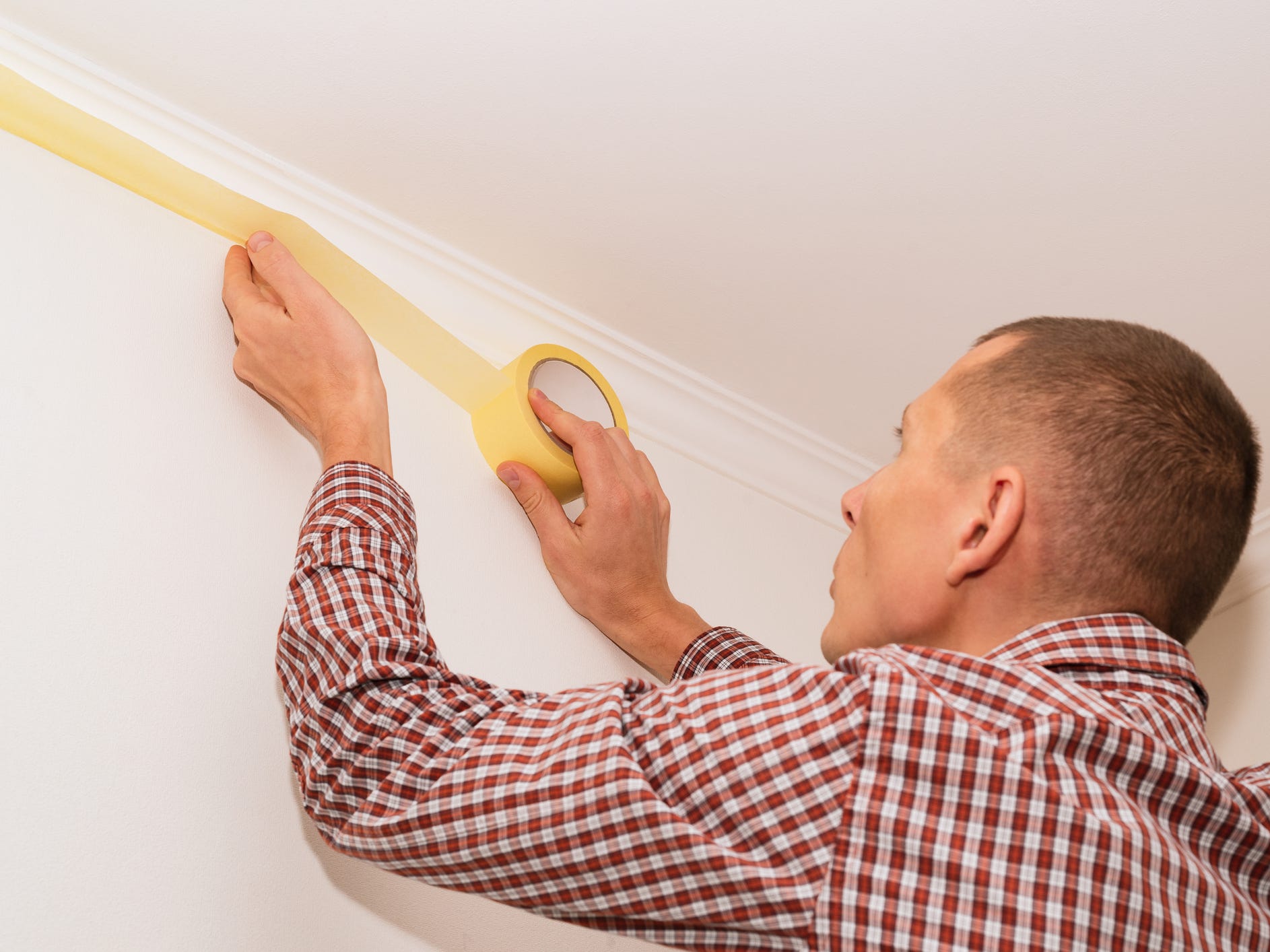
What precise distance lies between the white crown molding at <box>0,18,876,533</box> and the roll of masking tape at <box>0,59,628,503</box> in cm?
9

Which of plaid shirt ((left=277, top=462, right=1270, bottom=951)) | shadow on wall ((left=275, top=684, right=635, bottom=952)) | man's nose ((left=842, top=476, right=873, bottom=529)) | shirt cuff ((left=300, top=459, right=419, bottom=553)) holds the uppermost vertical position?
shirt cuff ((left=300, top=459, right=419, bottom=553))

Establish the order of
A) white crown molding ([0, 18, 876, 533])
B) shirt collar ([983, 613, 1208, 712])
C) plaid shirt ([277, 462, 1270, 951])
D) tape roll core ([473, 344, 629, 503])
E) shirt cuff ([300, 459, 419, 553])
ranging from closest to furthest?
plaid shirt ([277, 462, 1270, 951]) < shirt collar ([983, 613, 1208, 712]) < shirt cuff ([300, 459, 419, 553]) < white crown molding ([0, 18, 876, 533]) < tape roll core ([473, 344, 629, 503])

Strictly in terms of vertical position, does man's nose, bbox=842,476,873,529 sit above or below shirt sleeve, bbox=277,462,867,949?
above

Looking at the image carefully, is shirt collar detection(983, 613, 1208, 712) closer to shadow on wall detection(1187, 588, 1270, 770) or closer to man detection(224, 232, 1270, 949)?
man detection(224, 232, 1270, 949)

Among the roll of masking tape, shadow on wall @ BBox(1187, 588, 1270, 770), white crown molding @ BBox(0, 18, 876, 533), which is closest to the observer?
the roll of masking tape

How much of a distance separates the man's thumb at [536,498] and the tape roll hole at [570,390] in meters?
0.06

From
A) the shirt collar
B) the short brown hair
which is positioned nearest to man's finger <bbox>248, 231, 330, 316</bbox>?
the short brown hair

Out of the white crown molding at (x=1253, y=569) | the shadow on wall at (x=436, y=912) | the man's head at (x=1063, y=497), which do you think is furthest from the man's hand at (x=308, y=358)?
the white crown molding at (x=1253, y=569)

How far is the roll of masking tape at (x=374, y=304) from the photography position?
1.27 metres

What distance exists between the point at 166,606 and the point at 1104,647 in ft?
3.02

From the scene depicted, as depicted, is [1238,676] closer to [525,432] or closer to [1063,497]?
[1063,497]

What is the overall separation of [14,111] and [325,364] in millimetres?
442

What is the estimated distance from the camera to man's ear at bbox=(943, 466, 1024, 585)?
1014mm

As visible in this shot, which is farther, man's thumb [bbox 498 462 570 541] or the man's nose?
man's thumb [bbox 498 462 570 541]
